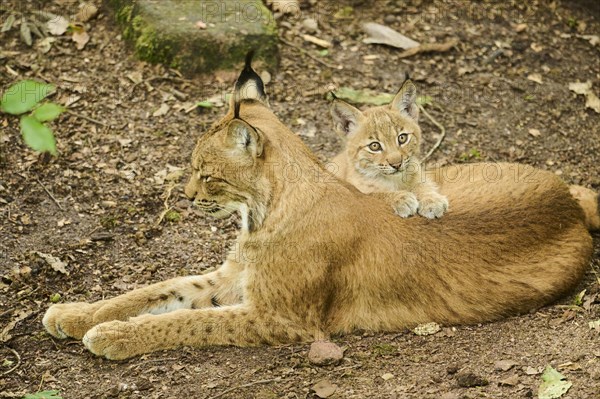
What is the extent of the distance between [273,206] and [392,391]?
1.30 meters

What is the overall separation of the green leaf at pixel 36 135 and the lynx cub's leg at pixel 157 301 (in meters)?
2.55

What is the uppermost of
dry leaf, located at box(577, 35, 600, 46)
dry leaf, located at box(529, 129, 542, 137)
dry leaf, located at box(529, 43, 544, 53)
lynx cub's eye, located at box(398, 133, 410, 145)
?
dry leaf, located at box(577, 35, 600, 46)

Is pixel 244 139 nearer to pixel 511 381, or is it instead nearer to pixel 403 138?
pixel 403 138

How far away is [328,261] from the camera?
203 inches

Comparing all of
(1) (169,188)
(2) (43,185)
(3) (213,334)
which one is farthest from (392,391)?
(2) (43,185)

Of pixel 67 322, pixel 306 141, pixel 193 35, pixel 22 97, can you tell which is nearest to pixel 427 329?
pixel 67 322

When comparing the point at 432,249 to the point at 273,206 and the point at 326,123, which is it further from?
the point at 326,123

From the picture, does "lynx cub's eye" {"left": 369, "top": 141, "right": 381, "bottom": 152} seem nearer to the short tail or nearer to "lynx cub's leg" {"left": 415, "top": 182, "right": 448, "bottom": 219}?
"lynx cub's leg" {"left": 415, "top": 182, "right": 448, "bottom": 219}

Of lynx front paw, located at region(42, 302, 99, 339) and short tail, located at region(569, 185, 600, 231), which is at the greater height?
short tail, located at region(569, 185, 600, 231)

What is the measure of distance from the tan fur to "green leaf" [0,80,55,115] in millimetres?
2040

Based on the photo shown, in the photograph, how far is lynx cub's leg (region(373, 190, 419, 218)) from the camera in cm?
539

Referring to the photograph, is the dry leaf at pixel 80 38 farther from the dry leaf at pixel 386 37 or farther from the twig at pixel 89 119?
the dry leaf at pixel 386 37

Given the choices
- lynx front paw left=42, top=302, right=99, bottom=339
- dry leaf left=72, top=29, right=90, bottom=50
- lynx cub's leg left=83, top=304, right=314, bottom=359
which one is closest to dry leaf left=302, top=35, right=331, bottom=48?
dry leaf left=72, top=29, right=90, bottom=50

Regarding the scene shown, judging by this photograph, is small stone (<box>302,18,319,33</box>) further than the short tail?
Yes
